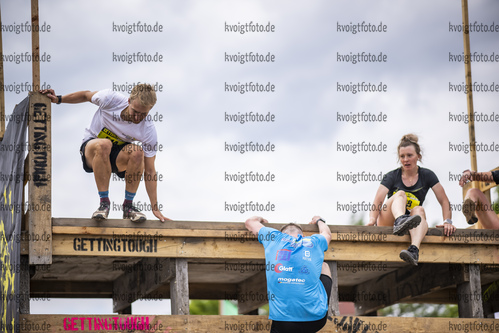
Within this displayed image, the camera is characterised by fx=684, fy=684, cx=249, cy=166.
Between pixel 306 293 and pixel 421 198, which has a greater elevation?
pixel 421 198

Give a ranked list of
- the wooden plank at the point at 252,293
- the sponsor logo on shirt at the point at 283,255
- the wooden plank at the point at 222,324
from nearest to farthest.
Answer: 1. the wooden plank at the point at 222,324
2. the sponsor logo on shirt at the point at 283,255
3. the wooden plank at the point at 252,293

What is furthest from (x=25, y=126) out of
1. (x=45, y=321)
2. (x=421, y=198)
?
(x=421, y=198)

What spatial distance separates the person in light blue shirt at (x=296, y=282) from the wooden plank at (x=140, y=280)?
1.29 metres

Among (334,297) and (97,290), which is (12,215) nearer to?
(97,290)

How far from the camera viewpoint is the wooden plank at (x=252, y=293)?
31.7 ft

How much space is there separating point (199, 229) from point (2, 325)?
7.59 feet

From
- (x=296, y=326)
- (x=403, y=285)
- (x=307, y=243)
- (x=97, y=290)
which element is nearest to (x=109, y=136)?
(x=307, y=243)

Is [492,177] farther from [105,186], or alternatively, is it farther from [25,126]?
[25,126]

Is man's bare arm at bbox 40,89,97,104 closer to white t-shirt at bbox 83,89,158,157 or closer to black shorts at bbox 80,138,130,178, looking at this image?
white t-shirt at bbox 83,89,158,157

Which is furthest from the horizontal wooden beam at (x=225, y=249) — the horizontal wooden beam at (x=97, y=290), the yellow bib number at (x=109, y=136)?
the horizontal wooden beam at (x=97, y=290)

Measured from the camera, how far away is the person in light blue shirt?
6.90m

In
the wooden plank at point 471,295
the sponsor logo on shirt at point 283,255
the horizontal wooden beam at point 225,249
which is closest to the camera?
the sponsor logo on shirt at point 283,255

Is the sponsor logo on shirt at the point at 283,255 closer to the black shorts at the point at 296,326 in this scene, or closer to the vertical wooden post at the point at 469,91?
the black shorts at the point at 296,326

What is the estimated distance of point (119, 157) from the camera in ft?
25.4
